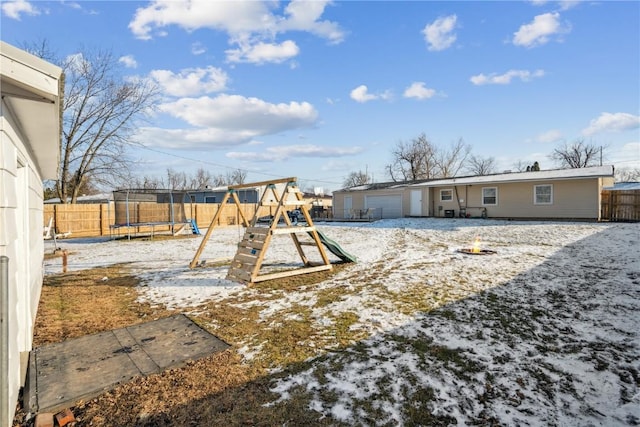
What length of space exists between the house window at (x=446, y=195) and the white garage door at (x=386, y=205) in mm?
2998

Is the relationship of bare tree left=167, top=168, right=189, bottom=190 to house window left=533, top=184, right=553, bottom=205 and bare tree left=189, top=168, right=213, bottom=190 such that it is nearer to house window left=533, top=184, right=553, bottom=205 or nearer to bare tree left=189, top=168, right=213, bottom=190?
bare tree left=189, top=168, right=213, bottom=190

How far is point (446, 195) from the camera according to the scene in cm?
2198

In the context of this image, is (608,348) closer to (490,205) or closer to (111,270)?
(111,270)

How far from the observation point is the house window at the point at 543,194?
59.5 feet

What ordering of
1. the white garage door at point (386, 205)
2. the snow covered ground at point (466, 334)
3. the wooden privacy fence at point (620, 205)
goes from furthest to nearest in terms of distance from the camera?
the white garage door at point (386, 205) < the wooden privacy fence at point (620, 205) < the snow covered ground at point (466, 334)

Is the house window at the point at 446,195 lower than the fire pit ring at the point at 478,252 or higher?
higher

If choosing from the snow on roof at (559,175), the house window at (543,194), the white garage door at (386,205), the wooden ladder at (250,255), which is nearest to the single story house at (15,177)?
the wooden ladder at (250,255)

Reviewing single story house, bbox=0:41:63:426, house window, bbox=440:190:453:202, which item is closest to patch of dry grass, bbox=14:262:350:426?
single story house, bbox=0:41:63:426

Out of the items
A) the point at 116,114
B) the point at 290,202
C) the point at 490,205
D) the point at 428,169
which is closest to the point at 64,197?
the point at 116,114

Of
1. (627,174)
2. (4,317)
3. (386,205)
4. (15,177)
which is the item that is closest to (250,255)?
(15,177)

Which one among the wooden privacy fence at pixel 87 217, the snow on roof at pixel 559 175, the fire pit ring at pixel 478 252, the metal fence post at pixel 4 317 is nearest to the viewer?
the metal fence post at pixel 4 317

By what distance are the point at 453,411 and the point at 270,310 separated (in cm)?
285

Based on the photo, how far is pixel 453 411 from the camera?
245 centimetres

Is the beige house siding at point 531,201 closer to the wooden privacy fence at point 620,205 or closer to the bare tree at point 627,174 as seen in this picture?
the wooden privacy fence at point 620,205
